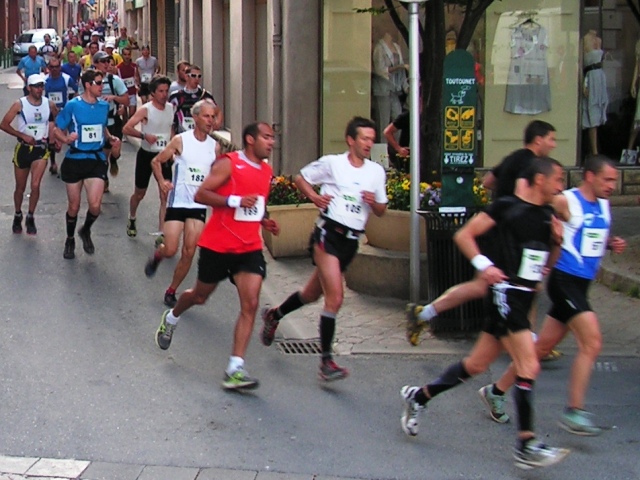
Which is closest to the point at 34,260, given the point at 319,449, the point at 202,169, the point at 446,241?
the point at 202,169

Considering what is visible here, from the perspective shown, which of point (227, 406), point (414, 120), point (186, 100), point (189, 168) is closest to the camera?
point (227, 406)

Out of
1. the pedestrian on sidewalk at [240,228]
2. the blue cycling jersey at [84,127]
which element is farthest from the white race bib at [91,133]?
the pedestrian on sidewalk at [240,228]

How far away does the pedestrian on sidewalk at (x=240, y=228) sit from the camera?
22.8 ft

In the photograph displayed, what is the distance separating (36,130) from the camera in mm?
11969

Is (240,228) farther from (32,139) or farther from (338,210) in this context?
(32,139)

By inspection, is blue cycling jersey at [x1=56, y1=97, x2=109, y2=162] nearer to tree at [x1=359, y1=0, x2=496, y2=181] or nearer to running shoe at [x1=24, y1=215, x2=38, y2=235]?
running shoe at [x1=24, y1=215, x2=38, y2=235]

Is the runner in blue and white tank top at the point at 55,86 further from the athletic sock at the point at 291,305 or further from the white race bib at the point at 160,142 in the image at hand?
the athletic sock at the point at 291,305

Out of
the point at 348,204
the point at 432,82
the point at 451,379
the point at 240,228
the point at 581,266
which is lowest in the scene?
the point at 451,379

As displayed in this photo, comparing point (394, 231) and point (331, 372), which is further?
point (394, 231)

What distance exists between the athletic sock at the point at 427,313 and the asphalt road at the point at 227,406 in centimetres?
49

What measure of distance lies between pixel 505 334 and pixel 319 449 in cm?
117

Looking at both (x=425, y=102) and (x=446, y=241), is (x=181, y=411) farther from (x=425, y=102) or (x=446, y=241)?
(x=425, y=102)

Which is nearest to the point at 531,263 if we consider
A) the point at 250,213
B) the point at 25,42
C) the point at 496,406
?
the point at 496,406

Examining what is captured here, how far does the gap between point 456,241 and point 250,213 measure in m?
1.68
